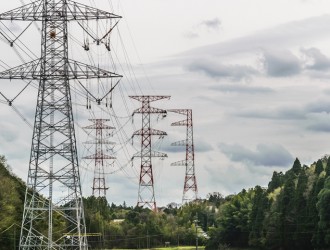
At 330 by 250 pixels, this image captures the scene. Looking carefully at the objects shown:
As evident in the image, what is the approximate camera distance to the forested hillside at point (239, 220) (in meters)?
94.8

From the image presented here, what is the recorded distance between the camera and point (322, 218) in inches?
4181

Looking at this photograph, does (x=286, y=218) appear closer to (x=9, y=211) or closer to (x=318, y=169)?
(x=318, y=169)

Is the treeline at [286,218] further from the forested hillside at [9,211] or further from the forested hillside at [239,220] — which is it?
the forested hillside at [9,211]

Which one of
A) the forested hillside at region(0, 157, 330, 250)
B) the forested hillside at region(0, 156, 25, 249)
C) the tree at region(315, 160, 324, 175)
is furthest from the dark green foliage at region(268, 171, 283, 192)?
the forested hillside at region(0, 156, 25, 249)

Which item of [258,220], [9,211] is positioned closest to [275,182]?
[258,220]

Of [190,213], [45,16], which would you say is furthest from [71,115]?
[190,213]

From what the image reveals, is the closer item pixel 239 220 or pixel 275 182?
pixel 239 220

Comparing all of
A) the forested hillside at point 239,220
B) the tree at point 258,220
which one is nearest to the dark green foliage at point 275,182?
the forested hillside at point 239,220

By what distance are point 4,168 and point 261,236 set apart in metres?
48.8

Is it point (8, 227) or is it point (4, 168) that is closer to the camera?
→ point (8, 227)

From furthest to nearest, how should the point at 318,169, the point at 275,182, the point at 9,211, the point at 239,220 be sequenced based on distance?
the point at 275,182 < the point at 239,220 < the point at 318,169 < the point at 9,211

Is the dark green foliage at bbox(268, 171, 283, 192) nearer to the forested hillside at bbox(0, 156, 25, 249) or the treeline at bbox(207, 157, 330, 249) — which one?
the treeline at bbox(207, 157, 330, 249)

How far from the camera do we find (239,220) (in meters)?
139

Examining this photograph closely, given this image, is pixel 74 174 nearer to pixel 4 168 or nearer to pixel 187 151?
pixel 4 168
